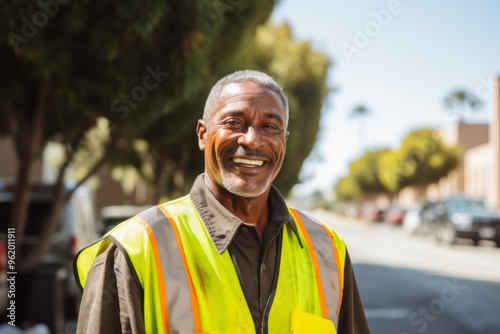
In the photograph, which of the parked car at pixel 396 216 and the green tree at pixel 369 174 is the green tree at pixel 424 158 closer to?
the parked car at pixel 396 216

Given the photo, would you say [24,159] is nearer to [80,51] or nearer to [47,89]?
[47,89]

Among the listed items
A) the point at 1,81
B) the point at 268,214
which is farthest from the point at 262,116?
the point at 1,81

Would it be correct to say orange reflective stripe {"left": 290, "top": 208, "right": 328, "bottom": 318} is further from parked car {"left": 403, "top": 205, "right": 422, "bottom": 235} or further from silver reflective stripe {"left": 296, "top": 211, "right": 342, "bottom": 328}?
parked car {"left": 403, "top": 205, "right": 422, "bottom": 235}

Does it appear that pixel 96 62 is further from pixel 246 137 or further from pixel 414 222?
pixel 414 222

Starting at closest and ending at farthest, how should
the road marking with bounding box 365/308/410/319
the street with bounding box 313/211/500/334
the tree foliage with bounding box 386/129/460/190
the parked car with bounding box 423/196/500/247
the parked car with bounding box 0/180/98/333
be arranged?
the parked car with bounding box 0/180/98/333
the street with bounding box 313/211/500/334
the road marking with bounding box 365/308/410/319
the parked car with bounding box 423/196/500/247
the tree foliage with bounding box 386/129/460/190

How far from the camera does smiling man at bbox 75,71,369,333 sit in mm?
1863

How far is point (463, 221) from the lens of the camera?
21.8m

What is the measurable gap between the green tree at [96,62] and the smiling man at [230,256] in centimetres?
447

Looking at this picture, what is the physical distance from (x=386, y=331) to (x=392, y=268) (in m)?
7.68

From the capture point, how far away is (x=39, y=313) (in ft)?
21.4

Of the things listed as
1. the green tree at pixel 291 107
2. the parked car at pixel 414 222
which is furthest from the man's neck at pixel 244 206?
the parked car at pixel 414 222

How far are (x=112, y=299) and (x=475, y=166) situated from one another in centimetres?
5121

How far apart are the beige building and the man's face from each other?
4199 centimetres

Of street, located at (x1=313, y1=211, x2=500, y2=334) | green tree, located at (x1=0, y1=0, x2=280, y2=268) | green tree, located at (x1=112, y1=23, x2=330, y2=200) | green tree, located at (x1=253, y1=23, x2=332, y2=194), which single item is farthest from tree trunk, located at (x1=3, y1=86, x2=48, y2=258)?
green tree, located at (x1=253, y1=23, x2=332, y2=194)
